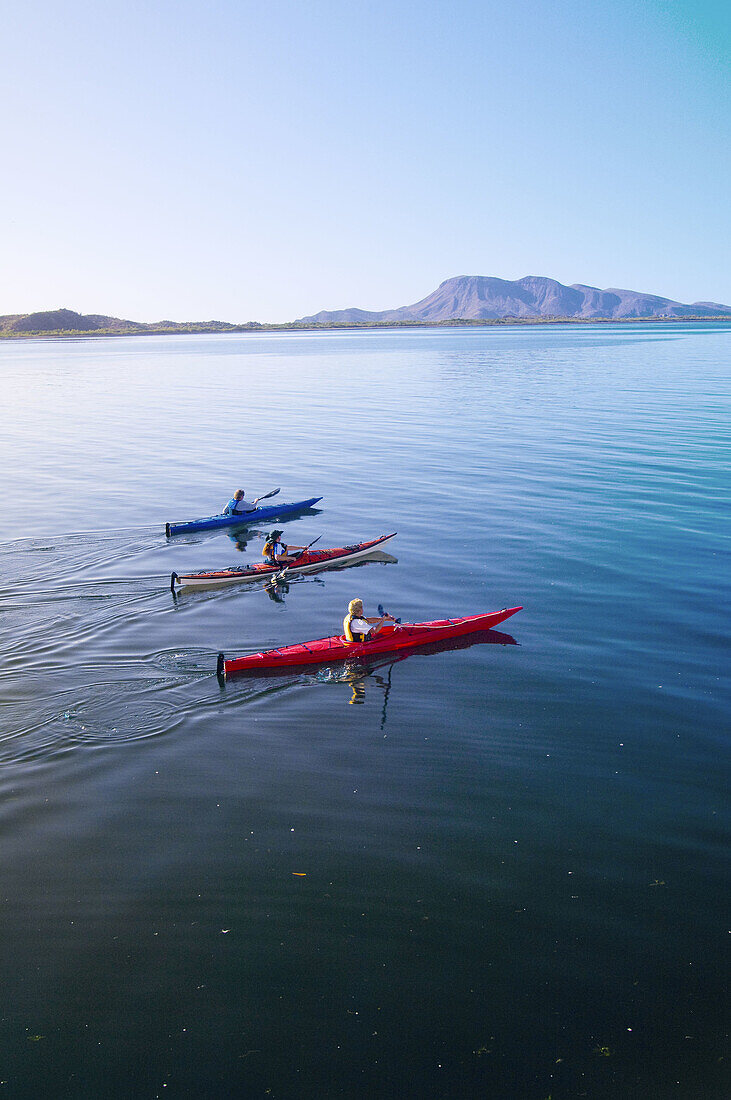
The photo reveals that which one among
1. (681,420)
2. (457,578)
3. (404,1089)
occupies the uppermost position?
(681,420)

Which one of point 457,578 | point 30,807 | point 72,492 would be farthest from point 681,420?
point 30,807

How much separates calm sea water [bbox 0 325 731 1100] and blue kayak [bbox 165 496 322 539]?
0.80 m

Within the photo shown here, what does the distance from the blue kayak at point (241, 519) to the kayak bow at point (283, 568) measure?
535 cm

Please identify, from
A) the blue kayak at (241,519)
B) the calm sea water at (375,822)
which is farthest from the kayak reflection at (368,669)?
the blue kayak at (241,519)

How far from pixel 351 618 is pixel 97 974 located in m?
11.5

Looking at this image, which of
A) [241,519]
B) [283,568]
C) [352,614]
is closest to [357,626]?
[352,614]

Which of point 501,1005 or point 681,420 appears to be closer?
point 501,1005

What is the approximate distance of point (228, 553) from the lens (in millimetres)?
33125

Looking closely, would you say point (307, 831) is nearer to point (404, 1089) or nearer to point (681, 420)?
point (404, 1089)

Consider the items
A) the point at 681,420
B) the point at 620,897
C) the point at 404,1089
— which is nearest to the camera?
the point at 404,1089

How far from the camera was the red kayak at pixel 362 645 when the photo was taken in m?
20.5

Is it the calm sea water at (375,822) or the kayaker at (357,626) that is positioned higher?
the kayaker at (357,626)

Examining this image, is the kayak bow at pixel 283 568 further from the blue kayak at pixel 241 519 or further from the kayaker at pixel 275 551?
the blue kayak at pixel 241 519

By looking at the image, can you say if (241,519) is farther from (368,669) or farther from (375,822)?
(375,822)
